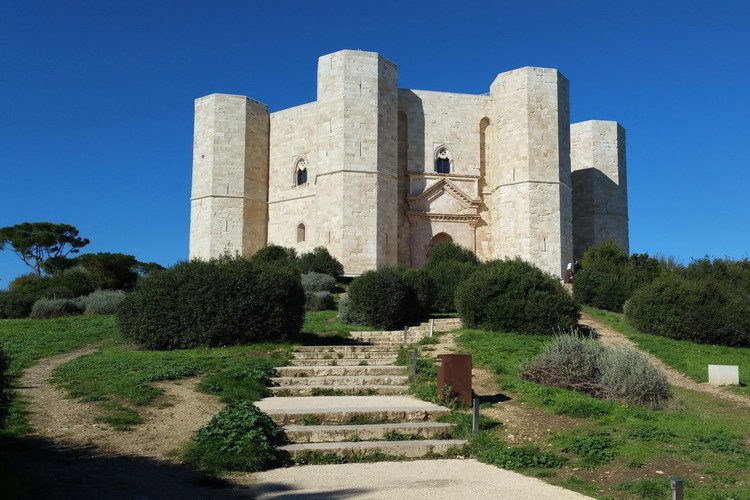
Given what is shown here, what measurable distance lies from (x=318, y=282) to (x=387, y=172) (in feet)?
29.1

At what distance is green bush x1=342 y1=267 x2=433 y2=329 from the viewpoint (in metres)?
18.3

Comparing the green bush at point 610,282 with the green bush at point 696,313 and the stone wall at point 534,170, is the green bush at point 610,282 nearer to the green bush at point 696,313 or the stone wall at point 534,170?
the green bush at point 696,313

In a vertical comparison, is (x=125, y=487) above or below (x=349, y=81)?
below

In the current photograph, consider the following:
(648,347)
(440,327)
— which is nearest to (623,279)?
(648,347)

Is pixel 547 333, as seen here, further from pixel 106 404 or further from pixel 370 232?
pixel 370 232

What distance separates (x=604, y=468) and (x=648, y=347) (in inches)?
406

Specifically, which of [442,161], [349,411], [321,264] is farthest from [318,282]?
[349,411]

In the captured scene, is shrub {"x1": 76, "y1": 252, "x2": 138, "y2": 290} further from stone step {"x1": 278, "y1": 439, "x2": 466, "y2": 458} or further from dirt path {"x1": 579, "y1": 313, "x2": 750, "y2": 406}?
stone step {"x1": 278, "y1": 439, "x2": 466, "y2": 458}

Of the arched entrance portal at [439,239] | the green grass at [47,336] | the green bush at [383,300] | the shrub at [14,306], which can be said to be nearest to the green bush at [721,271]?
the green bush at [383,300]

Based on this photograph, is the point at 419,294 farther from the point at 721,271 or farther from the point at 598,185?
the point at 598,185

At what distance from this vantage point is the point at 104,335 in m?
16.2

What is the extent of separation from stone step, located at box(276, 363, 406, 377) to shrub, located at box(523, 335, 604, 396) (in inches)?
86.4

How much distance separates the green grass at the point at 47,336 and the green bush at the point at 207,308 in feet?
6.18

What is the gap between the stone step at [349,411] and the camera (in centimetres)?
793
